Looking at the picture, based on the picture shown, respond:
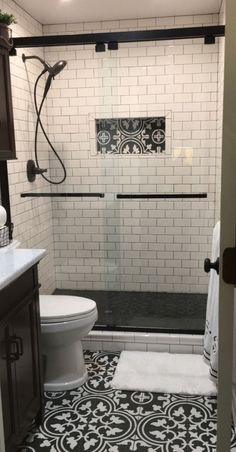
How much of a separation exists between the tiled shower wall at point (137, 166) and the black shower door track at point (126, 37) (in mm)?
514

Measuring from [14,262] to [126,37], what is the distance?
174 cm

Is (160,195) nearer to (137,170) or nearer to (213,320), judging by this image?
(137,170)

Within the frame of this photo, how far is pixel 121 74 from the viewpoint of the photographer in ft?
11.2

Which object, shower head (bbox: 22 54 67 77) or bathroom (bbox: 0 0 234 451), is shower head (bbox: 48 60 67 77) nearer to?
shower head (bbox: 22 54 67 77)

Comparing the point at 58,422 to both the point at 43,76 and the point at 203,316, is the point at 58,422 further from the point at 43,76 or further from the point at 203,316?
the point at 43,76

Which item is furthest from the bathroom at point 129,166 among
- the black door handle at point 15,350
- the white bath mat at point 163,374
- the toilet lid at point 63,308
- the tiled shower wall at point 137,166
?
the black door handle at point 15,350

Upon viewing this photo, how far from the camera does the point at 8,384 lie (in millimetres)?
1686

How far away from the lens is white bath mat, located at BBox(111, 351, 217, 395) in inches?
95.3

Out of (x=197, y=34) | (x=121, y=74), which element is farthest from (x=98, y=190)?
(x=197, y=34)

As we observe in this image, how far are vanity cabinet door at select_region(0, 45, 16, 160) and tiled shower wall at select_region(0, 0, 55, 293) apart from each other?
545 mm

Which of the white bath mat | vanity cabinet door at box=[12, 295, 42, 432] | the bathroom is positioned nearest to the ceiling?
the bathroom

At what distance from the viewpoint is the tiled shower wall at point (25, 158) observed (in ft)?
9.48

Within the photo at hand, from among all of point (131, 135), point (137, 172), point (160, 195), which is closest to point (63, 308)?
point (160, 195)

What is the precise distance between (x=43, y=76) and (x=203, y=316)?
2.31 metres
